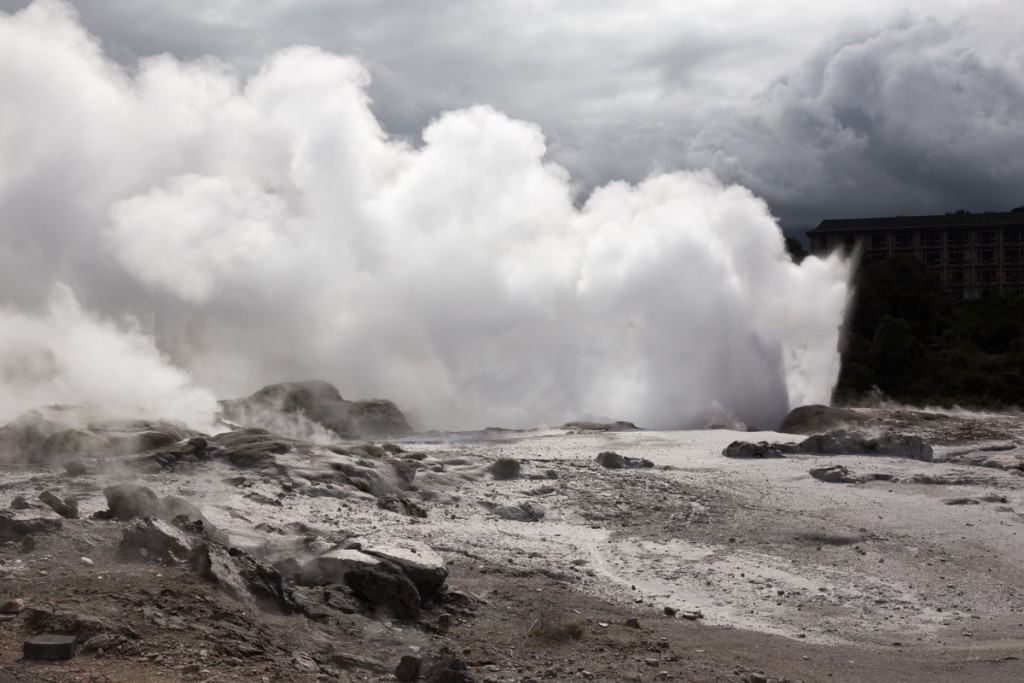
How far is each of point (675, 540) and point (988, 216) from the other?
6591 centimetres

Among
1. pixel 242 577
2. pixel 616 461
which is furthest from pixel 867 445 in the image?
pixel 242 577

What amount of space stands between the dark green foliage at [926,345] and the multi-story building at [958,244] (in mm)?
20276

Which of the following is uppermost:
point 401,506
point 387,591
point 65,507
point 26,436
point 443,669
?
point 26,436

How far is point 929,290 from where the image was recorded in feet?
142

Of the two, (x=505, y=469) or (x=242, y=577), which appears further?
(x=505, y=469)

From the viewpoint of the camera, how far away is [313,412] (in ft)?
62.8

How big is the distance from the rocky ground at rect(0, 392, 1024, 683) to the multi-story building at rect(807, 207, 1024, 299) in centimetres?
5782

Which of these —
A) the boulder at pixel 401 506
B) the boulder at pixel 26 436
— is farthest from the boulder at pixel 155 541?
the boulder at pixel 26 436

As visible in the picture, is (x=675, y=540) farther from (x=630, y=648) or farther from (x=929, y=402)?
(x=929, y=402)

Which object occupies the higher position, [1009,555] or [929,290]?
[929,290]

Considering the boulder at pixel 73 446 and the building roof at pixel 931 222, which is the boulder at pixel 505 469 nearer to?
the boulder at pixel 73 446

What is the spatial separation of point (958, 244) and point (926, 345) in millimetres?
33419

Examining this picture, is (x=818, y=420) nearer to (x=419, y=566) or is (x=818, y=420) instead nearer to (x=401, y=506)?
(x=401, y=506)

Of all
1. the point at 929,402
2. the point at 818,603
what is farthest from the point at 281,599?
the point at 929,402
